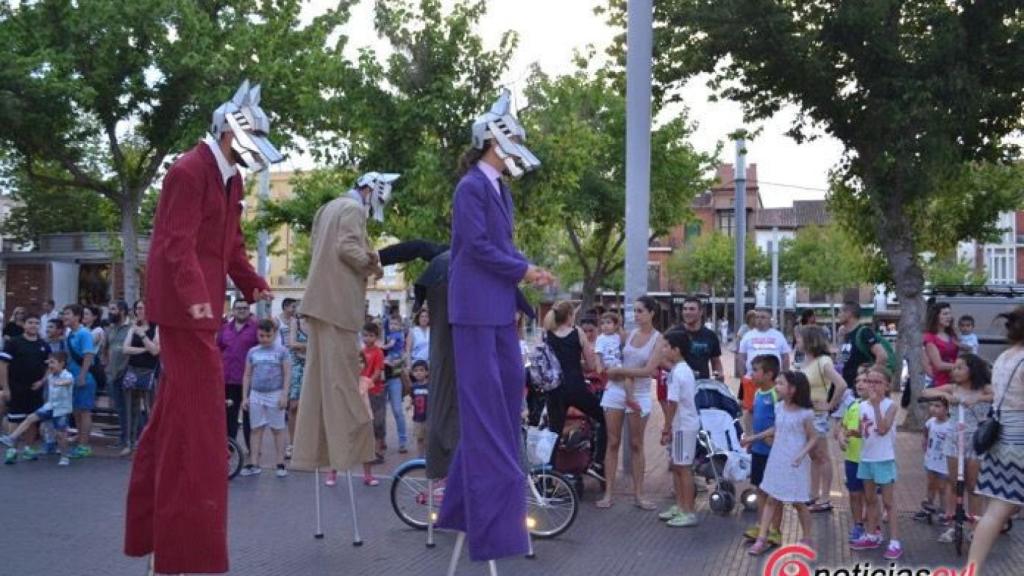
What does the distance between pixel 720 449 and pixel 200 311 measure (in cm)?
574

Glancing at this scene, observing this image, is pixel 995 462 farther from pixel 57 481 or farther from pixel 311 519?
pixel 57 481

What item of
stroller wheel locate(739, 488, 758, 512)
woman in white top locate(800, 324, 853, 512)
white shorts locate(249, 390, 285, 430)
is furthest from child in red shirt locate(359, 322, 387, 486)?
woman in white top locate(800, 324, 853, 512)

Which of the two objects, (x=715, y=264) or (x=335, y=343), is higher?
(x=715, y=264)

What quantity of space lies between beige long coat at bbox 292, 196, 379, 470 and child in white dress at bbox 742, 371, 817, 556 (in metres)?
2.93

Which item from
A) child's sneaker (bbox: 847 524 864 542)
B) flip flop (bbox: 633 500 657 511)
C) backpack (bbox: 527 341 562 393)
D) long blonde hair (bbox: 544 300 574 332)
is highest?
long blonde hair (bbox: 544 300 574 332)

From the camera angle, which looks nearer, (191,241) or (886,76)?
(191,241)

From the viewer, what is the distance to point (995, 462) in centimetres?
602

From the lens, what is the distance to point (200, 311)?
15.4ft

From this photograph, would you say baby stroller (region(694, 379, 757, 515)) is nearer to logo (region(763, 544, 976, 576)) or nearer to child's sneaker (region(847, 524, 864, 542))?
child's sneaker (region(847, 524, 864, 542))

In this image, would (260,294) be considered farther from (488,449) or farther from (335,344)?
(488,449)

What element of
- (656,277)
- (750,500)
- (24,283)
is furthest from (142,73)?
(656,277)

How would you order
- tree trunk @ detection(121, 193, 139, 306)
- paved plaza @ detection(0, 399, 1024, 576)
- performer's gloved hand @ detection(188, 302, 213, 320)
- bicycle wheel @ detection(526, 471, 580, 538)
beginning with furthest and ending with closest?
tree trunk @ detection(121, 193, 139, 306)
bicycle wheel @ detection(526, 471, 580, 538)
paved plaza @ detection(0, 399, 1024, 576)
performer's gloved hand @ detection(188, 302, 213, 320)

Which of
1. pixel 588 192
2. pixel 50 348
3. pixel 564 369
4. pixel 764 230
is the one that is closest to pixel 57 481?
pixel 50 348

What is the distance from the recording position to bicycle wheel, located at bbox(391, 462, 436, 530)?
320 inches
